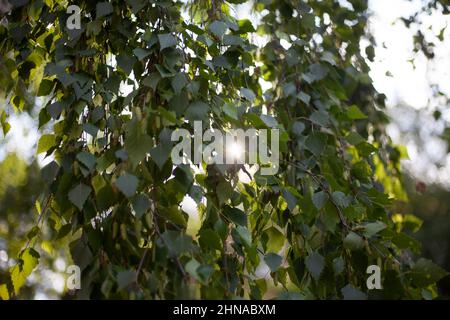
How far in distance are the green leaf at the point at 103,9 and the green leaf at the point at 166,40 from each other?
0.39 feet

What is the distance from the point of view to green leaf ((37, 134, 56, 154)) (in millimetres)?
970

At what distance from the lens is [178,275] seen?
0.77m

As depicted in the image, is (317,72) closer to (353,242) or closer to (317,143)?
(317,143)

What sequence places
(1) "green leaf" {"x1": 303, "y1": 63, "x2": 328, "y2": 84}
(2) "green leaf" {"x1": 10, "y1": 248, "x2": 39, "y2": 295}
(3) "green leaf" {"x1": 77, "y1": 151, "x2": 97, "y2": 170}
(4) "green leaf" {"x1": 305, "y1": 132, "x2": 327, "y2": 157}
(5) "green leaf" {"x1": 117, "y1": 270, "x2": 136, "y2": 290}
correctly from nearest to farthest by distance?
(5) "green leaf" {"x1": 117, "y1": 270, "x2": 136, "y2": 290}, (3) "green leaf" {"x1": 77, "y1": 151, "x2": 97, "y2": 170}, (2) "green leaf" {"x1": 10, "y1": 248, "x2": 39, "y2": 295}, (4) "green leaf" {"x1": 305, "y1": 132, "x2": 327, "y2": 157}, (1) "green leaf" {"x1": 303, "y1": 63, "x2": 328, "y2": 84}

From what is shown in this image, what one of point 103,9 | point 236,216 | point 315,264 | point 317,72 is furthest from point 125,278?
point 317,72

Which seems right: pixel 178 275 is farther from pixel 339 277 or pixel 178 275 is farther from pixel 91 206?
pixel 339 277

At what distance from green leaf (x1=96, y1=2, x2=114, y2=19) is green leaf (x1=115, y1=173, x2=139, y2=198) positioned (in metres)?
0.35

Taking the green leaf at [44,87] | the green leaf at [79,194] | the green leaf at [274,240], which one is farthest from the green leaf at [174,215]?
the green leaf at [44,87]

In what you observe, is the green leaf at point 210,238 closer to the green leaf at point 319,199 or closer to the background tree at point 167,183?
the background tree at point 167,183

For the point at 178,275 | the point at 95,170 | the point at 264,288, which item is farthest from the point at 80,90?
the point at 264,288

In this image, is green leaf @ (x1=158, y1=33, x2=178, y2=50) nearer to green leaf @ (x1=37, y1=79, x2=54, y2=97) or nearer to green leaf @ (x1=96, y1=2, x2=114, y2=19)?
green leaf @ (x1=96, y1=2, x2=114, y2=19)

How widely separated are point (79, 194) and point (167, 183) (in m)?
0.14

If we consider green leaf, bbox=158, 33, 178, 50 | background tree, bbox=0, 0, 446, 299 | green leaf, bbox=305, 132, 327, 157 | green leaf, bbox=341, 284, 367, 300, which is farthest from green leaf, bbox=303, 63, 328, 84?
green leaf, bbox=341, 284, 367, 300

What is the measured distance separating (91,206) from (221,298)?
26 cm
